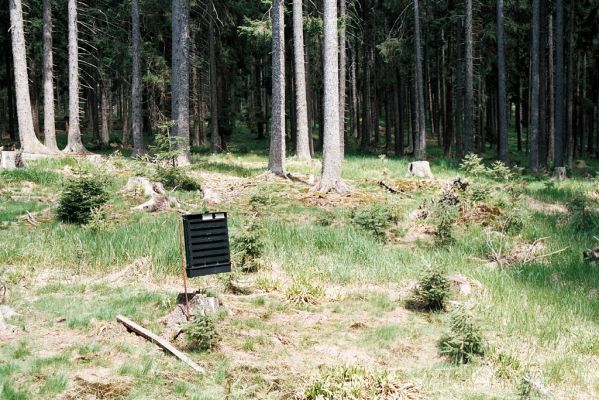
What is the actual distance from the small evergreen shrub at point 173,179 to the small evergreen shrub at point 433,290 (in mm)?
8325

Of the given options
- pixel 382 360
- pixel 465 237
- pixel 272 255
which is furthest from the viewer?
pixel 465 237

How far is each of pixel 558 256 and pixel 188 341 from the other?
21.4 ft

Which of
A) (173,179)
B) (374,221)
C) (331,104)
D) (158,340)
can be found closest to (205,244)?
(158,340)

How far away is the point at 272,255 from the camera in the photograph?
8.27m

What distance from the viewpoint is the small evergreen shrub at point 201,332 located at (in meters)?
5.07

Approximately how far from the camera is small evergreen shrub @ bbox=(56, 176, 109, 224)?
9.71 m

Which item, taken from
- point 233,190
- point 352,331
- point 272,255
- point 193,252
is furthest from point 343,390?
point 233,190

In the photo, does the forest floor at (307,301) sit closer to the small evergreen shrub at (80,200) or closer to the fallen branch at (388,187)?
the small evergreen shrub at (80,200)

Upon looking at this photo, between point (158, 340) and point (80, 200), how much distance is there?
5.62m

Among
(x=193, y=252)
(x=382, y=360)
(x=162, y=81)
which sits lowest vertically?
(x=382, y=360)

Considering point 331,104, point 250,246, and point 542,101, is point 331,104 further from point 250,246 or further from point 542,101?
point 542,101

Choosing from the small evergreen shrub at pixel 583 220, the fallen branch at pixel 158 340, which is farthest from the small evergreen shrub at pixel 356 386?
the small evergreen shrub at pixel 583 220

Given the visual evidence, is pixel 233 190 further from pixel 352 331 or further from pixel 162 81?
pixel 162 81

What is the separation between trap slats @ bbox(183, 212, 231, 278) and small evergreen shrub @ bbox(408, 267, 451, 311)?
247 centimetres
